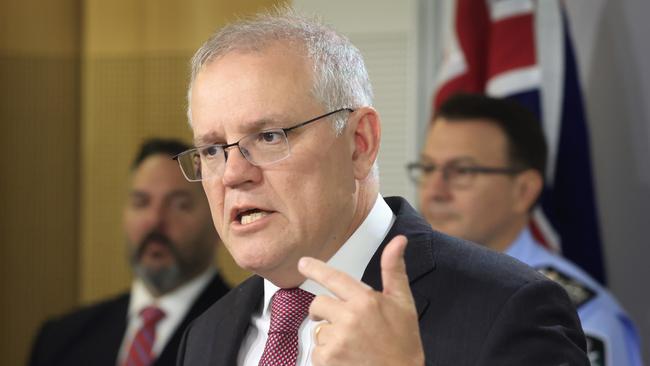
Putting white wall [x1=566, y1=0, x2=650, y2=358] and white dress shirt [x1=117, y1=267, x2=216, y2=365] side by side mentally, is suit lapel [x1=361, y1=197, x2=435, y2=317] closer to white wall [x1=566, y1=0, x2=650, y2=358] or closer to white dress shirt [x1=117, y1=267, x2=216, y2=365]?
white dress shirt [x1=117, y1=267, x2=216, y2=365]

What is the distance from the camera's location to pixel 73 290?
602 centimetres

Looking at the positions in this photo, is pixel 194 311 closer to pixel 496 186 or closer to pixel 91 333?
pixel 91 333

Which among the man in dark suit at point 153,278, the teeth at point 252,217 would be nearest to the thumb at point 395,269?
the teeth at point 252,217

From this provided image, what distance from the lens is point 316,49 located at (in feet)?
6.53

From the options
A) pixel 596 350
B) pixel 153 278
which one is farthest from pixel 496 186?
pixel 153 278

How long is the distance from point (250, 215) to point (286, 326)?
0.22 m

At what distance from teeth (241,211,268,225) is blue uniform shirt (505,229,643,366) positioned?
5.57ft

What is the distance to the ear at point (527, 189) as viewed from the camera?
3787mm

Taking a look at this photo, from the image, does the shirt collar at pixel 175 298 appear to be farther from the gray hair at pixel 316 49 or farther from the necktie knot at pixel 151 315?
the gray hair at pixel 316 49

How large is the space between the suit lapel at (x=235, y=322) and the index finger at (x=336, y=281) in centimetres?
54

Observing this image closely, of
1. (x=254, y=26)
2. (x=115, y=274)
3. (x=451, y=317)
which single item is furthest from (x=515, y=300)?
(x=115, y=274)

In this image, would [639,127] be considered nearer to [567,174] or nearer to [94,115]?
[567,174]

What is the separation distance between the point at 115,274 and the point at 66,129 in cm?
80

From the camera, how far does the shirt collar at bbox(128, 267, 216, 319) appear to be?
446 centimetres
